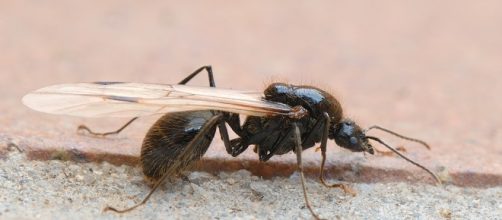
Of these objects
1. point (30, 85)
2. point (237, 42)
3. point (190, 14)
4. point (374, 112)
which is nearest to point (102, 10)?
point (190, 14)

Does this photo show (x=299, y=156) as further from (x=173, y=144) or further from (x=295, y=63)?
(x=295, y=63)

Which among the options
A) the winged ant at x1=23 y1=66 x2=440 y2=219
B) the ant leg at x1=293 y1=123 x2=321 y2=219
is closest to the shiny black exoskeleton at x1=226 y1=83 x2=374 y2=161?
the winged ant at x1=23 y1=66 x2=440 y2=219

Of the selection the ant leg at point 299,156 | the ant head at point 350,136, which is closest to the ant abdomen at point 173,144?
the ant leg at point 299,156

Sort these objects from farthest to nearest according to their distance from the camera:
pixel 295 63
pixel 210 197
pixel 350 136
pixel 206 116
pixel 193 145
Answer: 1. pixel 295 63
2. pixel 350 136
3. pixel 206 116
4. pixel 193 145
5. pixel 210 197

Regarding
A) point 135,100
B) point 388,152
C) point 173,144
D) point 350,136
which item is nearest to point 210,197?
point 173,144

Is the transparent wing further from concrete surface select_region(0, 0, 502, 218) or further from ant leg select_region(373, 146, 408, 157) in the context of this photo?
ant leg select_region(373, 146, 408, 157)

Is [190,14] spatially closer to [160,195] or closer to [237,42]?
[237,42]
